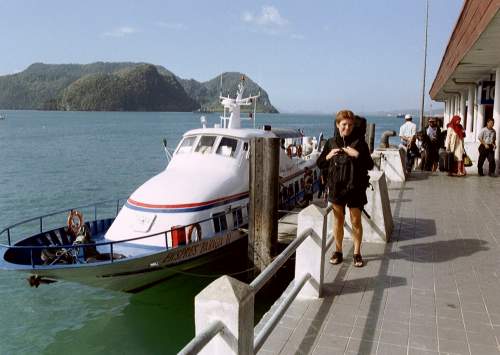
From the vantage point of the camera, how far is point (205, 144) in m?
13.8

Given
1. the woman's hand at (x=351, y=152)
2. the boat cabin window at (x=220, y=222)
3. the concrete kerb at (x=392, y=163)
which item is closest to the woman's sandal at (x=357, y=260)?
the woman's hand at (x=351, y=152)

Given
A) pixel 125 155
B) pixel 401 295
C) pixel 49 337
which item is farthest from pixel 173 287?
pixel 125 155

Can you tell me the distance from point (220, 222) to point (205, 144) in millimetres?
3051

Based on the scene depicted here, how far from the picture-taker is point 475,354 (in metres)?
4.47

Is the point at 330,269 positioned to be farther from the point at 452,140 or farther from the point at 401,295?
the point at 452,140

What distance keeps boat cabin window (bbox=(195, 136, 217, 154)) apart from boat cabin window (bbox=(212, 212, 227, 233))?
8.63 feet

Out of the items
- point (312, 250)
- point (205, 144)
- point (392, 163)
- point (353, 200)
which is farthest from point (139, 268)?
point (392, 163)

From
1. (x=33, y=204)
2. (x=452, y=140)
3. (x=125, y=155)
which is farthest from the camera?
(x=125, y=155)

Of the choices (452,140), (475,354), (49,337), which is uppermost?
(452,140)

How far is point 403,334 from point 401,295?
1045 mm

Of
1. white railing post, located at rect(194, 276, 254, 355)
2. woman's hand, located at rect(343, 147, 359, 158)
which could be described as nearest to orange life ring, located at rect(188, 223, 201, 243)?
woman's hand, located at rect(343, 147, 359, 158)

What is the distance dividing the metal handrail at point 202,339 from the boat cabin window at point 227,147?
10273 mm

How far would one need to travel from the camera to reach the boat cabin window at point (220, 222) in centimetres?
1153

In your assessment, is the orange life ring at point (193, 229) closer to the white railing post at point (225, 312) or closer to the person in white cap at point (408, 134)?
the white railing post at point (225, 312)
